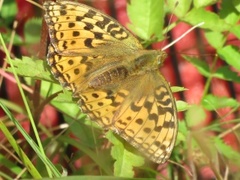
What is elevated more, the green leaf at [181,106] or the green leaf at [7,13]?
the green leaf at [7,13]

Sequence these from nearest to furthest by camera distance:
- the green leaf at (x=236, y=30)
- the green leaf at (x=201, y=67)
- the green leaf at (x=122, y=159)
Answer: the green leaf at (x=122, y=159)
the green leaf at (x=236, y=30)
the green leaf at (x=201, y=67)

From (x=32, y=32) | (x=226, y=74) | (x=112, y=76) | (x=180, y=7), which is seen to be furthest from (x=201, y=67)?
(x=32, y=32)

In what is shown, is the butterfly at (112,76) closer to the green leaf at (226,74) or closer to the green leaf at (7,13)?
the green leaf at (226,74)

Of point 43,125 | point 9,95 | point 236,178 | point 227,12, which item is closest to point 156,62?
point 227,12

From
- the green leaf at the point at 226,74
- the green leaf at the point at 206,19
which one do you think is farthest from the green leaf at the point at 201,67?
the green leaf at the point at 206,19

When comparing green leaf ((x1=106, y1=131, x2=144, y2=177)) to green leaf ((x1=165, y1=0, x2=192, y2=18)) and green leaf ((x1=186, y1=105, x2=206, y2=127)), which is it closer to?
green leaf ((x1=186, y1=105, x2=206, y2=127))

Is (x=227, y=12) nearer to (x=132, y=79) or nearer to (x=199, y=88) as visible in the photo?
(x=132, y=79)
